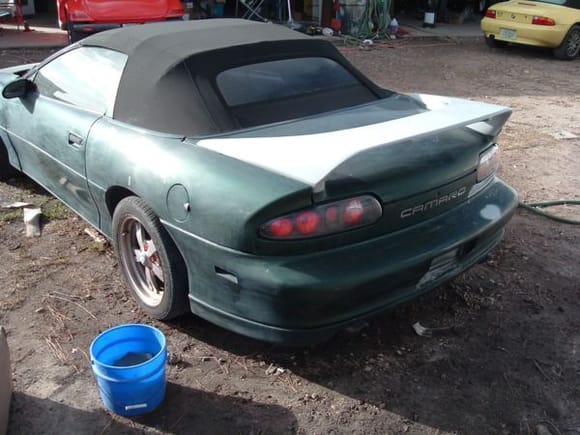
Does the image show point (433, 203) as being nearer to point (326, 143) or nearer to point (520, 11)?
point (326, 143)

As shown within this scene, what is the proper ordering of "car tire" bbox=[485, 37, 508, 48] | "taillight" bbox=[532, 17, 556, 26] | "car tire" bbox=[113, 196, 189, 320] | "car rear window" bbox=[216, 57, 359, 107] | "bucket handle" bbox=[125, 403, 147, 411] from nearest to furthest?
"bucket handle" bbox=[125, 403, 147, 411]
"car tire" bbox=[113, 196, 189, 320]
"car rear window" bbox=[216, 57, 359, 107]
"taillight" bbox=[532, 17, 556, 26]
"car tire" bbox=[485, 37, 508, 48]

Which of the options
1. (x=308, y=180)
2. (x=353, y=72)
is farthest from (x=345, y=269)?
(x=353, y=72)

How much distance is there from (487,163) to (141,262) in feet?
6.20

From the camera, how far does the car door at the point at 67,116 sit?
3363mm

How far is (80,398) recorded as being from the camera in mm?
2582

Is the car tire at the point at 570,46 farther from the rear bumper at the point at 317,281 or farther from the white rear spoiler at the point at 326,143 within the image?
the rear bumper at the point at 317,281

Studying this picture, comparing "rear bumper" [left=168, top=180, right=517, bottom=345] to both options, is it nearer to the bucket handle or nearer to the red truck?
the bucket handle

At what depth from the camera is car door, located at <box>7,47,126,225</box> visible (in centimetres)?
336

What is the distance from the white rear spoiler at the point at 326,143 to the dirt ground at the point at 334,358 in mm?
1004

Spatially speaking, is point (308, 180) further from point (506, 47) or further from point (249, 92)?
point (506, 47)

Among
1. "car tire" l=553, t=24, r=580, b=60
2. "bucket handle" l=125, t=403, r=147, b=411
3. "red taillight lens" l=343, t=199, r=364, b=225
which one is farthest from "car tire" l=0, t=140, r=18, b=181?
"car tire" l=553, t=24, r=580, b=60

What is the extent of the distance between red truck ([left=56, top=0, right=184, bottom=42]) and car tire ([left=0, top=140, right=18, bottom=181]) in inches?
→ 184

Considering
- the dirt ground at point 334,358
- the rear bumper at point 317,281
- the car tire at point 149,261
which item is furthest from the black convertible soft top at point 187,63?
the dirt ground at point 334,358

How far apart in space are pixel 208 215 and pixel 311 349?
3.09 feet
